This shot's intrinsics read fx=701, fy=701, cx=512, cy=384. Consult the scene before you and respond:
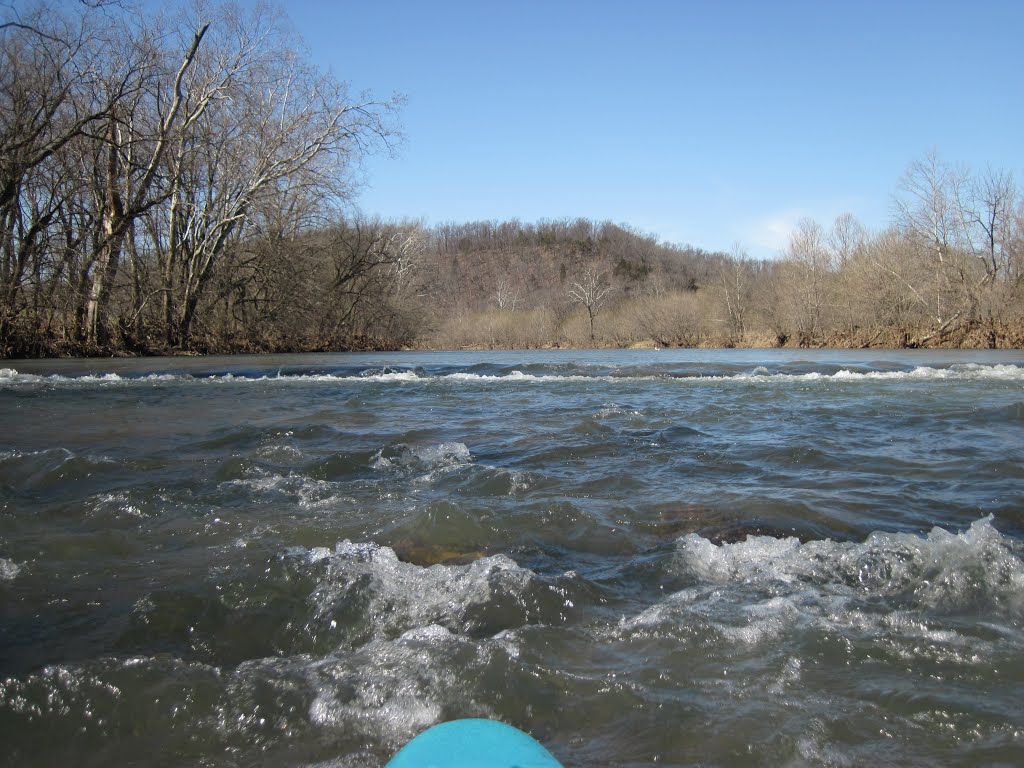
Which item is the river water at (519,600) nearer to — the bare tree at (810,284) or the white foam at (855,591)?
the white foam at (855,591)

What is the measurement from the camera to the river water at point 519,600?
200 centimetres

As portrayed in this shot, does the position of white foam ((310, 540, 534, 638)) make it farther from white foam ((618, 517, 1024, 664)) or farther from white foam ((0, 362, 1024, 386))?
white foam ((0, 362, 1024, 386))

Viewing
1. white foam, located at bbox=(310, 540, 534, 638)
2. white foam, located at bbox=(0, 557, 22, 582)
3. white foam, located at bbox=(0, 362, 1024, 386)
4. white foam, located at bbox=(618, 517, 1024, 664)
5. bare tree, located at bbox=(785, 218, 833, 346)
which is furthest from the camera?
bare tree, located at bbox=(785, 218, 833, 346)

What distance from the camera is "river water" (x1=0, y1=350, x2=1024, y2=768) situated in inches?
78.8

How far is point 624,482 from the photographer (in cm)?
490

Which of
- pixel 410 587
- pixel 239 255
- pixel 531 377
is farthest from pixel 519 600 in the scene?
pixel 239 255

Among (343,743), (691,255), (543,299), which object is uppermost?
(691,255)

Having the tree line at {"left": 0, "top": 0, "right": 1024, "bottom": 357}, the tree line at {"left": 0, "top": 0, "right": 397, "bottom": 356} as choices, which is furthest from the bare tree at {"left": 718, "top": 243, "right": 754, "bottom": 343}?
the tree line at {"left": 0, "top": 0, "right": 397, "bottom": 356}

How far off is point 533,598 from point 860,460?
12.5 ft

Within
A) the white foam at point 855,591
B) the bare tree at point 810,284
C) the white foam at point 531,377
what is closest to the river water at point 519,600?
the white foam at point 855,591

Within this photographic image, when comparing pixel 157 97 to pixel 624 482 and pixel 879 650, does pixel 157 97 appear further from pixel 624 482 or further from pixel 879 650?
pixel 879 650

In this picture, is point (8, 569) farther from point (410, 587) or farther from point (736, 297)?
point (736, 297)

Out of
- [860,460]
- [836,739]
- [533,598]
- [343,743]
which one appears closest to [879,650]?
[836,739]

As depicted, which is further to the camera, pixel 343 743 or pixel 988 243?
pixel 988 243
